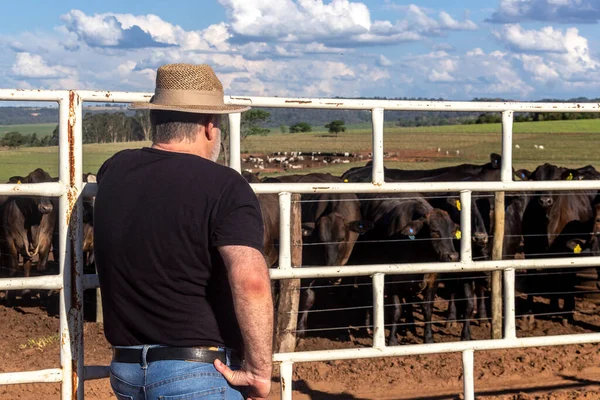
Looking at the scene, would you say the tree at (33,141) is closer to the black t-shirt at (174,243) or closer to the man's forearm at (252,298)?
the black t-shirt at (174,243)

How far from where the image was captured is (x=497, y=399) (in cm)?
608

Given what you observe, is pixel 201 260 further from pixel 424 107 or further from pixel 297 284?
pixel 297 284

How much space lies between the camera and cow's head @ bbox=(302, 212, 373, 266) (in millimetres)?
9344

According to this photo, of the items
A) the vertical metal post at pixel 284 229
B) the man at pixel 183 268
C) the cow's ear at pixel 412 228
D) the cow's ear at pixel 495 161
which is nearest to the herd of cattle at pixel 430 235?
the cow's ear at pixel 412 228

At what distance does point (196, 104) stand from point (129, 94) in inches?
49.8

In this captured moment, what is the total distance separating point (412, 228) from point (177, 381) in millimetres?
5784

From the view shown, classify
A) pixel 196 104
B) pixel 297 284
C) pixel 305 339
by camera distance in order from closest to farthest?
pixel 196 104, pixel 297 284, pixel 305 339

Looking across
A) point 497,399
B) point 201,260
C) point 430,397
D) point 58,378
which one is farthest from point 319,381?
point 201,260

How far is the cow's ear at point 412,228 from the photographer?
27.5ft

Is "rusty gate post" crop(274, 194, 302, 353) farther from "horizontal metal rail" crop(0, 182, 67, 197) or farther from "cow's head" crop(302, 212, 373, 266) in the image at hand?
"cow's head" crop(302, 212, 373, 266)

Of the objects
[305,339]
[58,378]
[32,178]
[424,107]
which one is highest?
[424,107]

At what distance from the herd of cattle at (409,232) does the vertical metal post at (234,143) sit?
340 cm

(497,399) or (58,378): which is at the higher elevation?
(58,378)

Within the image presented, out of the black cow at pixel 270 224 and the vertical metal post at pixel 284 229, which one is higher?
the vertical metal post at pixel 284 229
